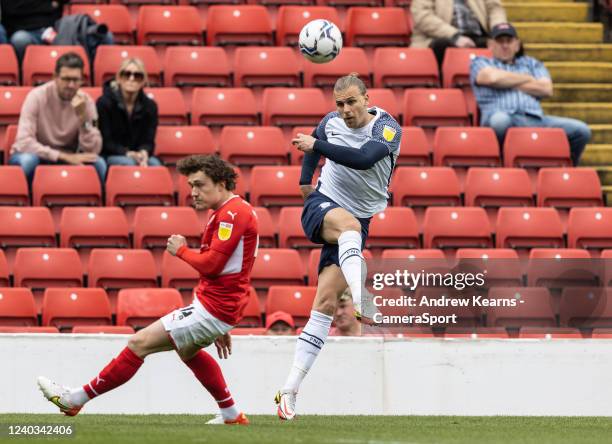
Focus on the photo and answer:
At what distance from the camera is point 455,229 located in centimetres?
1250

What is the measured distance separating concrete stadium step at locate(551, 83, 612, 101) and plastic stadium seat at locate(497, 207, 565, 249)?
269cm

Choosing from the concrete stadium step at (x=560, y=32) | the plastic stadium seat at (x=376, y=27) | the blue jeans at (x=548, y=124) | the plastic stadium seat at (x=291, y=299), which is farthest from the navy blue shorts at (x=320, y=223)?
the concrete stadium step at (x=560, y=32)

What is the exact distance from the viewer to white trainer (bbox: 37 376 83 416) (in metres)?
8.27

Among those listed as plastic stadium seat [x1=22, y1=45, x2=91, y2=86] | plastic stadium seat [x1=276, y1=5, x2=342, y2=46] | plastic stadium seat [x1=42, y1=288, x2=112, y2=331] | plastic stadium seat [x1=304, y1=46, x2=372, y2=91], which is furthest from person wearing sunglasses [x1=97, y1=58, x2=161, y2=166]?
plastic stadium seat [x1=276, y1=5, x2=342, y2=46]

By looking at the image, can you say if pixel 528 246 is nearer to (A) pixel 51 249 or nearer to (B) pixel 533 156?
(B) pixel 533 156

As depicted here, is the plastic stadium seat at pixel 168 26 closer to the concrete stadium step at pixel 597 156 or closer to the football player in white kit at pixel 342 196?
the concrete stadium step at pixel 597 156

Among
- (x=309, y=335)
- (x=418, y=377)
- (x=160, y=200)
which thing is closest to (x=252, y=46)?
(x=160, y=200)

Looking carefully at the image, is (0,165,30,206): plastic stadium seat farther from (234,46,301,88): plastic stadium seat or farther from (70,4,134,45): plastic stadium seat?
(70,4,134,45): plastic stadium seat

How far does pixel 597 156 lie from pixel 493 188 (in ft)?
6.10

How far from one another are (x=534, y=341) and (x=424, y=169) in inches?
110

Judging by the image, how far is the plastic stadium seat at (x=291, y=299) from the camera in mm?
11586

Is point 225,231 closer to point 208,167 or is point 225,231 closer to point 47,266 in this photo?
point 208,167

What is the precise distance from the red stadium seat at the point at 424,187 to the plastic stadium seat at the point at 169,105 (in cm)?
222

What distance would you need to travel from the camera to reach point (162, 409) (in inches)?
A: 407
